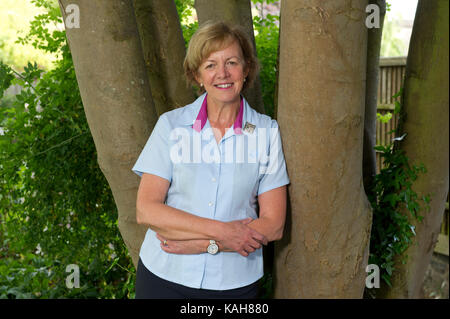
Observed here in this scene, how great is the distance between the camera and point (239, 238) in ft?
5.67

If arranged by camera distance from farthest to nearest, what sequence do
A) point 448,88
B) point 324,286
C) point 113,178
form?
point 113,178 → point 324,286 → point 448,88

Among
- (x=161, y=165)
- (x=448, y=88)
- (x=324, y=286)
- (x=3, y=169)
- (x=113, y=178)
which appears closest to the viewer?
(x=448, y=88)

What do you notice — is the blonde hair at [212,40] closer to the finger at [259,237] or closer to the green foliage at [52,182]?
the finger at [259,237]

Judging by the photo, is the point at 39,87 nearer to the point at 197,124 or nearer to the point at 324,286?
the point at 197,124

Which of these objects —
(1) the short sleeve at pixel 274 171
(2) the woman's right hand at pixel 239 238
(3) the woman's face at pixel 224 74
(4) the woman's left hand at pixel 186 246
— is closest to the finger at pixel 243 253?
(2) the woman's right hand at pixel 239 238

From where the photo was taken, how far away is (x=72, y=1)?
6.72ft

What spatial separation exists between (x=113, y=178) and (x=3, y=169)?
1.05 metres

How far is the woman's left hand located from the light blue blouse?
3 cm

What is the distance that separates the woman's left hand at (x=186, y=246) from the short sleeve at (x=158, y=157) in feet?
0.75

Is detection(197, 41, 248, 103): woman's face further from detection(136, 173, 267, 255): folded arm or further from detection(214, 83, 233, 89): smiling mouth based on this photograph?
detection(136, 173, 267, 255): folded arm

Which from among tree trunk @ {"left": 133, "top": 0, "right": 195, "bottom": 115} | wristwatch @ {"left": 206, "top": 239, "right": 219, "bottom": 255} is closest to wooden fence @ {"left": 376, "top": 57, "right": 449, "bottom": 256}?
tree trunk @ {"left": 133, "top": 0, "right": 195, "bottom": 115}

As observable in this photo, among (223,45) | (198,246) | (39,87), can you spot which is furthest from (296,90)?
(39,87)

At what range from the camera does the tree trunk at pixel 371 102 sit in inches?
106
